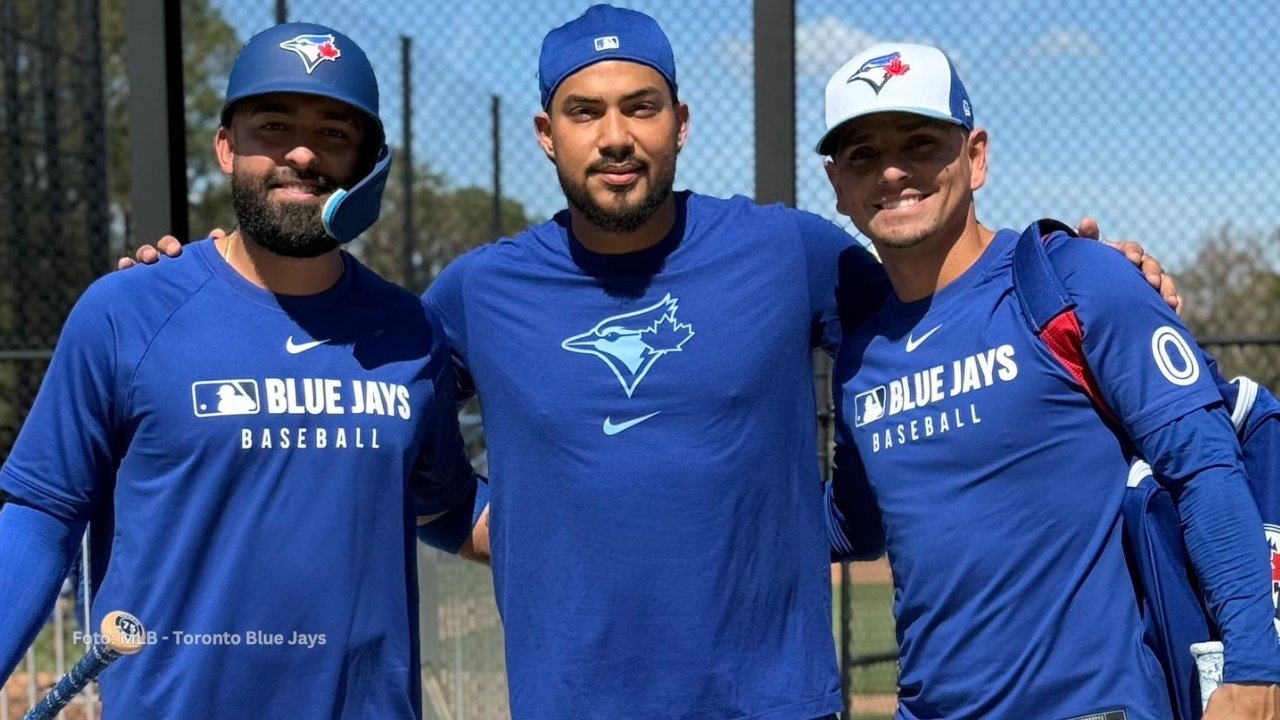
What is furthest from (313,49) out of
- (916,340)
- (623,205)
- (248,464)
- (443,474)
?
(916,340)

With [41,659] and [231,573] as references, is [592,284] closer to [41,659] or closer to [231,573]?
[231,573]

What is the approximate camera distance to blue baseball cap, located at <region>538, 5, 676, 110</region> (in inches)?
127

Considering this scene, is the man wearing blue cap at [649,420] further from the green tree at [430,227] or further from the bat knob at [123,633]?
the green tree at [430,227]

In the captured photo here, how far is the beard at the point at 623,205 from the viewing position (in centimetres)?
318

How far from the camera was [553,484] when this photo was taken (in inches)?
124

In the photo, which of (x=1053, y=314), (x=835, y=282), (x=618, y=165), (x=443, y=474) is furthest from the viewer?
(x=443, y=474)

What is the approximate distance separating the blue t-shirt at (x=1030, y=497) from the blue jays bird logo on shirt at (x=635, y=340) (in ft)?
1.67

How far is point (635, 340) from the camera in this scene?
318 cm

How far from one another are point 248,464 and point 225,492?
7 cm

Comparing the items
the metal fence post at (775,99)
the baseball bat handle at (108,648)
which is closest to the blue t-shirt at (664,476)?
the baseball bat handle at (108,648)

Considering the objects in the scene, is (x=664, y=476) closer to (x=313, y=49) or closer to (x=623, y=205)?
(x=623, y=205)

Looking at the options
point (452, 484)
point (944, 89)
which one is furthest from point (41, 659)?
point (944, 89)

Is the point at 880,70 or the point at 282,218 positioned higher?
the point at 880,70

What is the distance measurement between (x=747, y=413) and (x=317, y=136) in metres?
1.09
